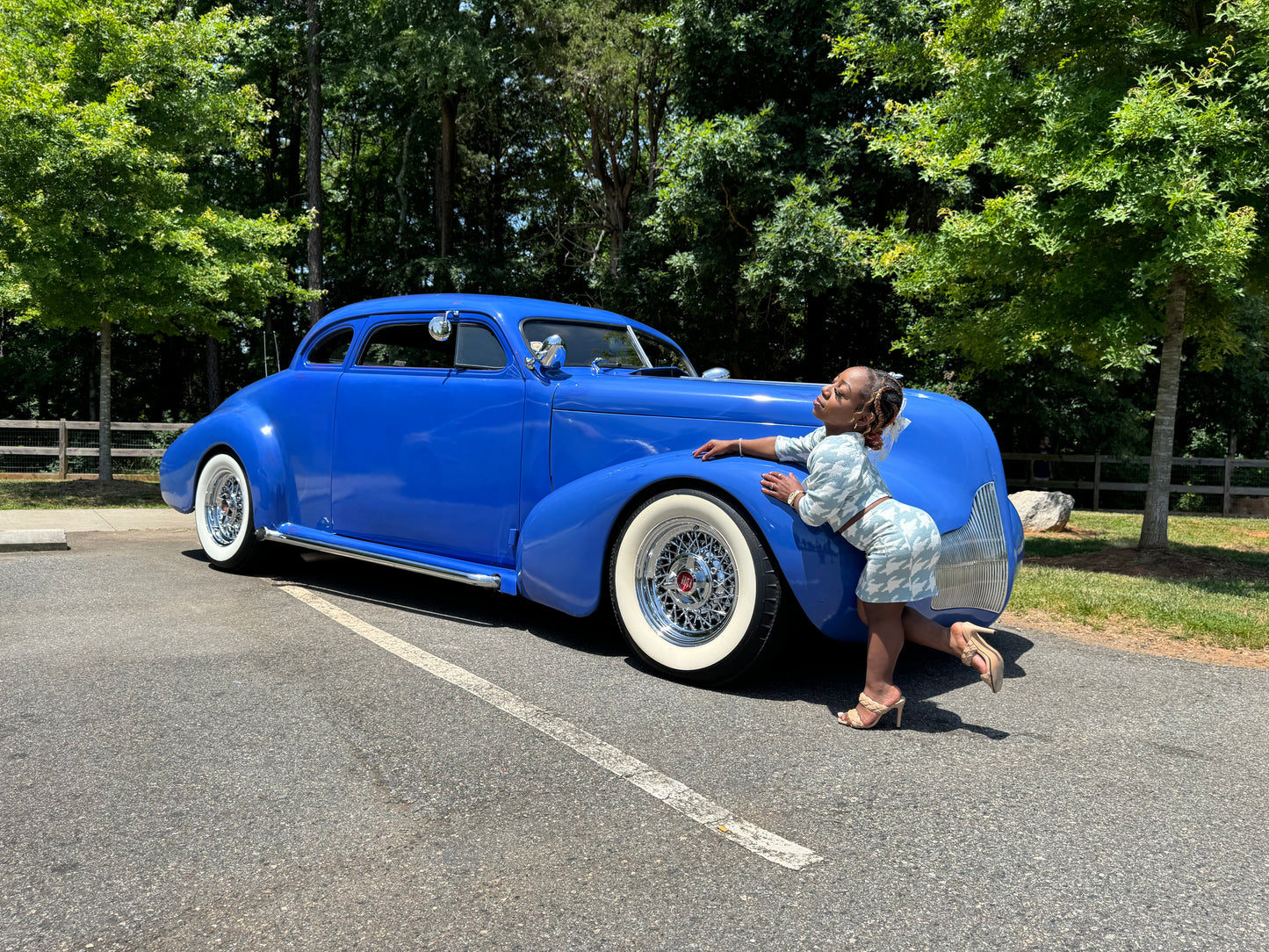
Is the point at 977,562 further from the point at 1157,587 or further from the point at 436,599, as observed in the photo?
the point at 1157,587

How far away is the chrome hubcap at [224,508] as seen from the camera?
22.3ft

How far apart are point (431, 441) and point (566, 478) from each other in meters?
1.01

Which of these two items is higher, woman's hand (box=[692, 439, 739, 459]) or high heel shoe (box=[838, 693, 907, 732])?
woman's hand (box=[692, 439, 739, 459])

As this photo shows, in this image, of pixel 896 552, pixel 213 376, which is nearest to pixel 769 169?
pixel 896 552

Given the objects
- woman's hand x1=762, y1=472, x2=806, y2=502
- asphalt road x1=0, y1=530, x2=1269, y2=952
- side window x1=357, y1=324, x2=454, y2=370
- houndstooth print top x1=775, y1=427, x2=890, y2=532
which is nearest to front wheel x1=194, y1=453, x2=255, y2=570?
side window x1=357, y1=324, x2=454, y2=370

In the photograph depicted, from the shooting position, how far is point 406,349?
19.8ft

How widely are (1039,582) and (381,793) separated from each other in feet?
20.2

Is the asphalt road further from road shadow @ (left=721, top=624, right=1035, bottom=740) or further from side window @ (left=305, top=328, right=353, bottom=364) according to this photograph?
side window @ (left=305, top=328, right=353, bottom=364)

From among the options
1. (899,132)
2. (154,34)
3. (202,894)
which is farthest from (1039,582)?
(154,34)

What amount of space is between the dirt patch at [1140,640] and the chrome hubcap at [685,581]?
2705mm

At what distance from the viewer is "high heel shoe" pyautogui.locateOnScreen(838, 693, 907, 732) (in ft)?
12.3

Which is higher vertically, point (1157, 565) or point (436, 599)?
point (436, 599)

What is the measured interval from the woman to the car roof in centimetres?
230

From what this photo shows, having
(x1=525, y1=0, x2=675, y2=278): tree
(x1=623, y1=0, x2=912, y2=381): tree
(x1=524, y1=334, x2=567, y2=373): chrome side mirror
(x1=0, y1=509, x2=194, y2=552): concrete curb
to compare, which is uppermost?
(x1=525, y1=0, x2=675, y2=278): tree
